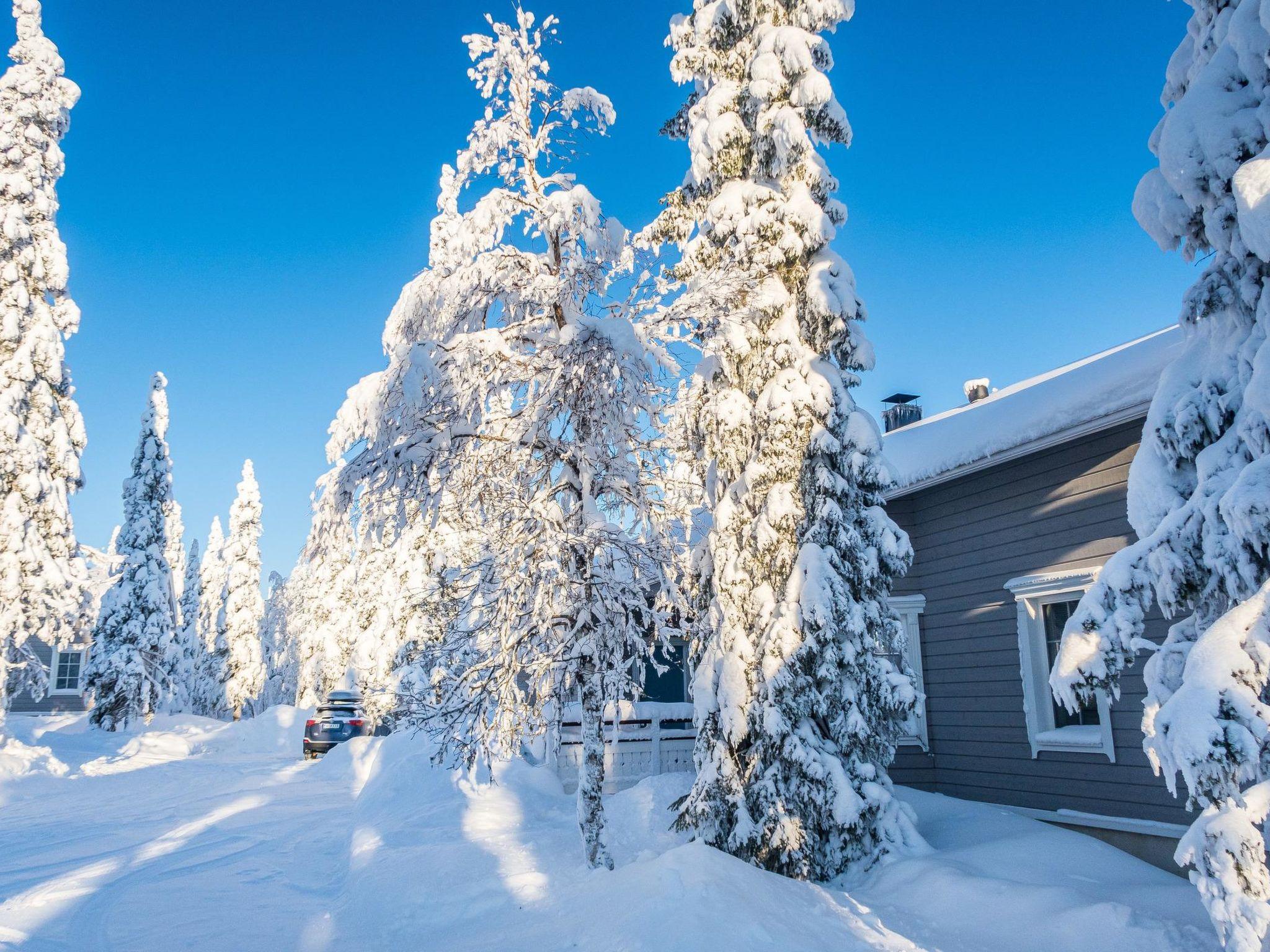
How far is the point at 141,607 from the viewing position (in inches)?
1115

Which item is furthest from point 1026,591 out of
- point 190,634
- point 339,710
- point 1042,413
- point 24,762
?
point 190,634

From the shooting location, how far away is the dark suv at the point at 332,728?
24.8 m

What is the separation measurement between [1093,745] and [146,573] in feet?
97.2

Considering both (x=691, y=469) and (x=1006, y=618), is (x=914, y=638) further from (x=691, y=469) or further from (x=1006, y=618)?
(x=691, y=469)

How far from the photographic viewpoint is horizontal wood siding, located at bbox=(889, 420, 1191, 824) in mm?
8961

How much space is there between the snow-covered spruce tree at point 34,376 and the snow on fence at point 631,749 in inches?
585

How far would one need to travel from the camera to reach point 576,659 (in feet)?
30.9

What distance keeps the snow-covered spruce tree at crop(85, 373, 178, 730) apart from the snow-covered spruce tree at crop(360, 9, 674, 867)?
74.7 ft

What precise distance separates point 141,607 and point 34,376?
1046 centimetres

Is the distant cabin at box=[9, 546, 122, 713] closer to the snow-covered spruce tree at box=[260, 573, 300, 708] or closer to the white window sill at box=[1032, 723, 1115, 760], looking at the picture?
the snow-covered spruce tree at box=[260, 573, 300, 708]

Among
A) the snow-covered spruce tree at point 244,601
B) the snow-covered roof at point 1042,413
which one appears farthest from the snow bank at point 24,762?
the snow-covered spruce tree at point 244,601

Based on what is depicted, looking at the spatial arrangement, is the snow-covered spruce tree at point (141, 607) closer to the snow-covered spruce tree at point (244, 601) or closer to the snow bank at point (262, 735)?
the snow bank at point (262, 735)

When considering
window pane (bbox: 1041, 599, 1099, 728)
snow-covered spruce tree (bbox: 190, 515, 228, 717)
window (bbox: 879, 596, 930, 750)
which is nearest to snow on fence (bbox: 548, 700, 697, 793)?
window (bbox: 879, 596, 930, 750)

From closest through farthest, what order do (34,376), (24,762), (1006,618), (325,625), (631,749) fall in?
(1006,618) < (631,749) < (24,762) < (34,376) < (325,625)
